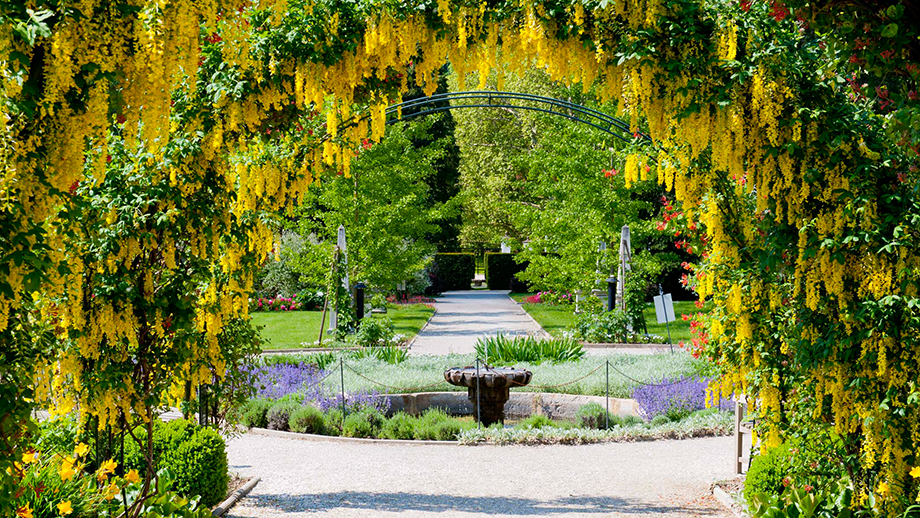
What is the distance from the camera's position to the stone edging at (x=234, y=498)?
5.64 metres

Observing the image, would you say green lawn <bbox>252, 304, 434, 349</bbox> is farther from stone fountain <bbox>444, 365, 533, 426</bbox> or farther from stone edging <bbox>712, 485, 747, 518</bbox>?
stone edging <bbox>712, 485, 747, 518</bbox>

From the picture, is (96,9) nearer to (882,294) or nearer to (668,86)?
(668,86)

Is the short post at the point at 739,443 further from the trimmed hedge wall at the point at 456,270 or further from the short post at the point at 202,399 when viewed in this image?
the trimmed hedge wall at the point at 456,270

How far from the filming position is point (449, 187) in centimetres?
3189

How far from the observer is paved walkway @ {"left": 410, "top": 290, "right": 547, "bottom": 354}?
1477 cm

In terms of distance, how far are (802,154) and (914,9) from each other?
0.85 m

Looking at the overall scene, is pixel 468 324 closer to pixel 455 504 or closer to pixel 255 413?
pixel 255 413

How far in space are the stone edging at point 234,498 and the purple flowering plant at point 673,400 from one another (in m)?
4.36

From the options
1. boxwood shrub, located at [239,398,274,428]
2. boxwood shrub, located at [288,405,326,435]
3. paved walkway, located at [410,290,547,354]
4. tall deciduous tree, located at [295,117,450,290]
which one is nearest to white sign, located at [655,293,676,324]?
paved walkway, located at [410,290,547,354]

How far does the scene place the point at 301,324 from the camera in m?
18.1

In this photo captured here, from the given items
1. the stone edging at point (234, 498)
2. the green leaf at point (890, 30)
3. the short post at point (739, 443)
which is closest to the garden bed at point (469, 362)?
the short post at point (739, 443)

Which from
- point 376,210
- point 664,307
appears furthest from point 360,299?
point 664,307

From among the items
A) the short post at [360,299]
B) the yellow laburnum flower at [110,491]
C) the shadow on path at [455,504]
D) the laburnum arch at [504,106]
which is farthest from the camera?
the short post at [360,299]

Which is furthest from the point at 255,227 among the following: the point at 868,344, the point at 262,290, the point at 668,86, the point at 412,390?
the point at 262,290
